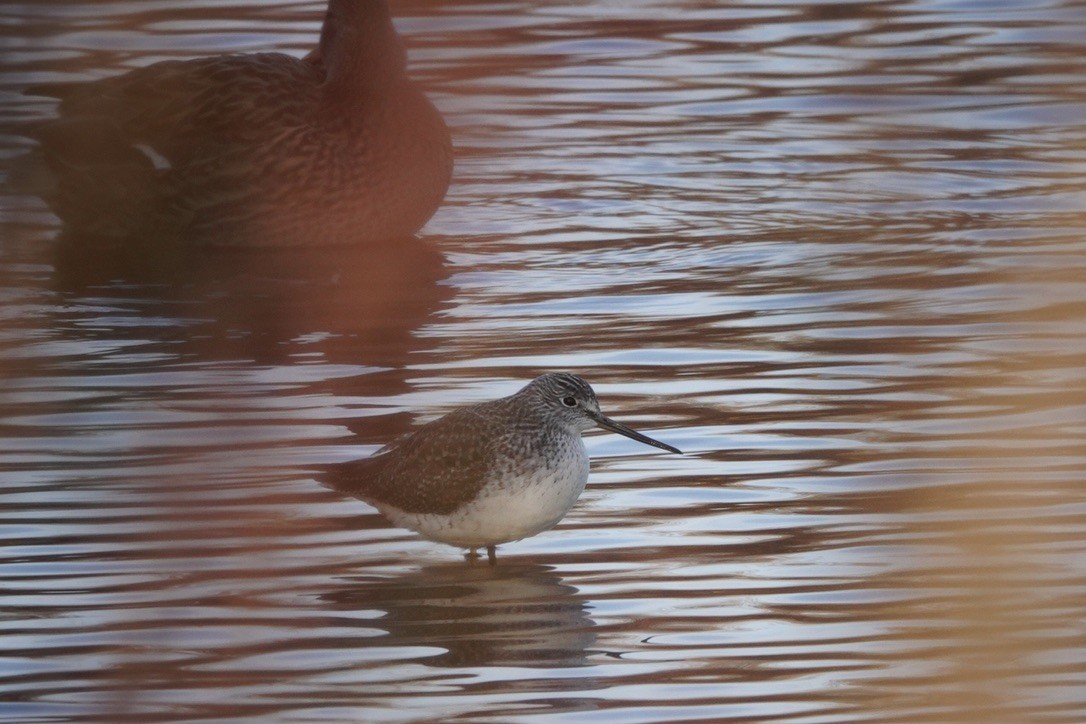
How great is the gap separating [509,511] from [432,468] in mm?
347

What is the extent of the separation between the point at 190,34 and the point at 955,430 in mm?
8791

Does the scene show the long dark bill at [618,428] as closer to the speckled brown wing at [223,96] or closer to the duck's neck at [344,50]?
the duck's neck at [344,50]

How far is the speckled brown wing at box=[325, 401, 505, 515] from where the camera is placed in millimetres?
6746

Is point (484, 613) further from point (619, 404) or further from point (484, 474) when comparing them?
point (619, 404)

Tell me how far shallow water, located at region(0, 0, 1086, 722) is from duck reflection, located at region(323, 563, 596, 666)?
0.8 inches

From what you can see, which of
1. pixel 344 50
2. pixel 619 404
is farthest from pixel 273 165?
pixel 619 404

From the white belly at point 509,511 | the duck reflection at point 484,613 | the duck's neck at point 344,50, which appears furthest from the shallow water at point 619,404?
the duck's neck at point 344,50

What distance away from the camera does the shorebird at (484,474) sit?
6.75 m

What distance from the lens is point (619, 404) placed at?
8.20 metres

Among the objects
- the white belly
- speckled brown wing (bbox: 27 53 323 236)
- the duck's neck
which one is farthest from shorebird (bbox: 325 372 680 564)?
speckled brown wing (bbox: 27 53 323 236)

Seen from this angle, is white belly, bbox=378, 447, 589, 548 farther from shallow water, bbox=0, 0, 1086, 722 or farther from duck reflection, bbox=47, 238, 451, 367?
duck reflection, bbox=47, 238, 451, 367

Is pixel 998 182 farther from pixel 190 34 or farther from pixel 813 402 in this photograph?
pixel 190 34

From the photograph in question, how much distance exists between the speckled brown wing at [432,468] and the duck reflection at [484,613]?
0.29 metres

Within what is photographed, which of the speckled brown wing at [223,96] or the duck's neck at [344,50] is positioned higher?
the duck's neck at [344,50]
